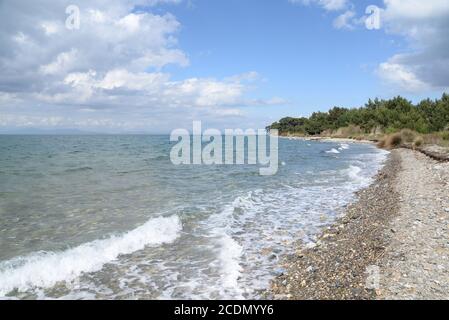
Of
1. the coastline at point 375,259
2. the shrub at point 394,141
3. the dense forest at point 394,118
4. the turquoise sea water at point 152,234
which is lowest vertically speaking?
the turquoise sea water at point 152,234

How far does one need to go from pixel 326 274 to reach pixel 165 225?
21.6 feet

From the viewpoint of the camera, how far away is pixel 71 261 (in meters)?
9.11

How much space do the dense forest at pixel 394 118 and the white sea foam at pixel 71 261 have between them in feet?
251

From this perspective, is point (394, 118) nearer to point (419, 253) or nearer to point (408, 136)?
point (408, 136)

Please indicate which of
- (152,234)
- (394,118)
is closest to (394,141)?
(394,118)

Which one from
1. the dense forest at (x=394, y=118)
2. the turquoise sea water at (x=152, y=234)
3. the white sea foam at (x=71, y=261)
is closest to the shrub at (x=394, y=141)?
the dense forest at (x=394, y=118)

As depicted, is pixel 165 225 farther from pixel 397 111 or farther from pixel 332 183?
pixel 397 111

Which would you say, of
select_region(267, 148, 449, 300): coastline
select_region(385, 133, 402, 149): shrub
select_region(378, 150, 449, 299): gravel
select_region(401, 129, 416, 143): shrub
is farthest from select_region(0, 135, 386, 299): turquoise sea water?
select_region(385, 133, 402, 149): shrub

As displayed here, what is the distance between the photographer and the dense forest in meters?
76.6

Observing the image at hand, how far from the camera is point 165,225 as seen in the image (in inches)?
504

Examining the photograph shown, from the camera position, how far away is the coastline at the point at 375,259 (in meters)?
6.77

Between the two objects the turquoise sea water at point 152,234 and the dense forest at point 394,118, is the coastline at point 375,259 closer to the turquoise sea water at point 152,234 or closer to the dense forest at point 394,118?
the turquoise sea water at point 152,234

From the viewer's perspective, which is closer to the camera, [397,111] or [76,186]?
[76,186]
